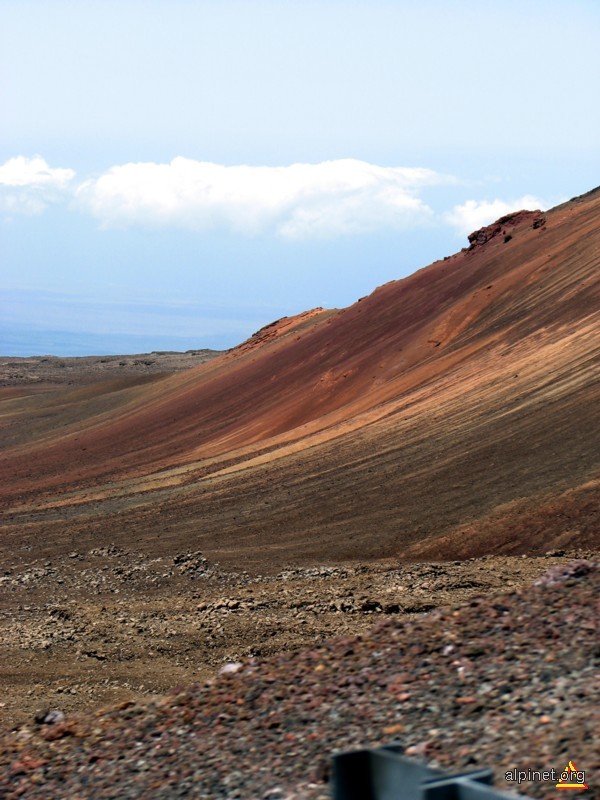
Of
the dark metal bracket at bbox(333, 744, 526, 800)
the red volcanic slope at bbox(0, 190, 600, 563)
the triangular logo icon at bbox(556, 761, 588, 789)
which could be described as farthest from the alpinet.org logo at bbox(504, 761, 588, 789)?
the red volcanic slope at bbox(0, 190, 600, 563)

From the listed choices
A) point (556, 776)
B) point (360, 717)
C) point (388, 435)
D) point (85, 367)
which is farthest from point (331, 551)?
point (85, 367)

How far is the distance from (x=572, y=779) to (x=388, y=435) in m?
24.6

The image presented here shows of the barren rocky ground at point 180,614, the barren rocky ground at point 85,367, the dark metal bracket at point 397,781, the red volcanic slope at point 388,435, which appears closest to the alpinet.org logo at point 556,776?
the dark metal bracket at point 397,781

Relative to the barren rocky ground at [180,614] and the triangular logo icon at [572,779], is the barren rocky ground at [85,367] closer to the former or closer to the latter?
the barren rocky ground at [180,614]

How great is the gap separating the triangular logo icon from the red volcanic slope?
13.7 m

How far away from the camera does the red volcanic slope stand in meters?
23.6

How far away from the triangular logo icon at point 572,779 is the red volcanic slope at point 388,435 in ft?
45.1

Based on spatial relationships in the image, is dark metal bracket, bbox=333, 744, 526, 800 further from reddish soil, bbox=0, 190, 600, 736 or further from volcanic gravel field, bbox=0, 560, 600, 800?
reddish soil, bbox=0, 190, 600, 736

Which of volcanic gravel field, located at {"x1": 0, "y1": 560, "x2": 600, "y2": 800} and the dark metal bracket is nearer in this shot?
the dark metal bracket

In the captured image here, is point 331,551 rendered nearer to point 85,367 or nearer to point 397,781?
point 397,781

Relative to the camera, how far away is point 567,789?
6414mm

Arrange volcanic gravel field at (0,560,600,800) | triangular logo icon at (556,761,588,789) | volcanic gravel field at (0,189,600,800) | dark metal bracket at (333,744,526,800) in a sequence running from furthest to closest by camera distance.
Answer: volcanic gravel field at (0,189,600,800)
volcanic gravel field at (0,560,600,800)
triangular logo icon at (556,761,588,789)
dark metal bracket at (333,744,526,800)

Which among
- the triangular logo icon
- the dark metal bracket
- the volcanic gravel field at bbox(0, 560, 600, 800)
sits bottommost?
the volcanic gravel field at bbox(0, 560, 600, 800)

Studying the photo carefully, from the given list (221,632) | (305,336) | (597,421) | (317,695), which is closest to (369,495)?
(597,421)
